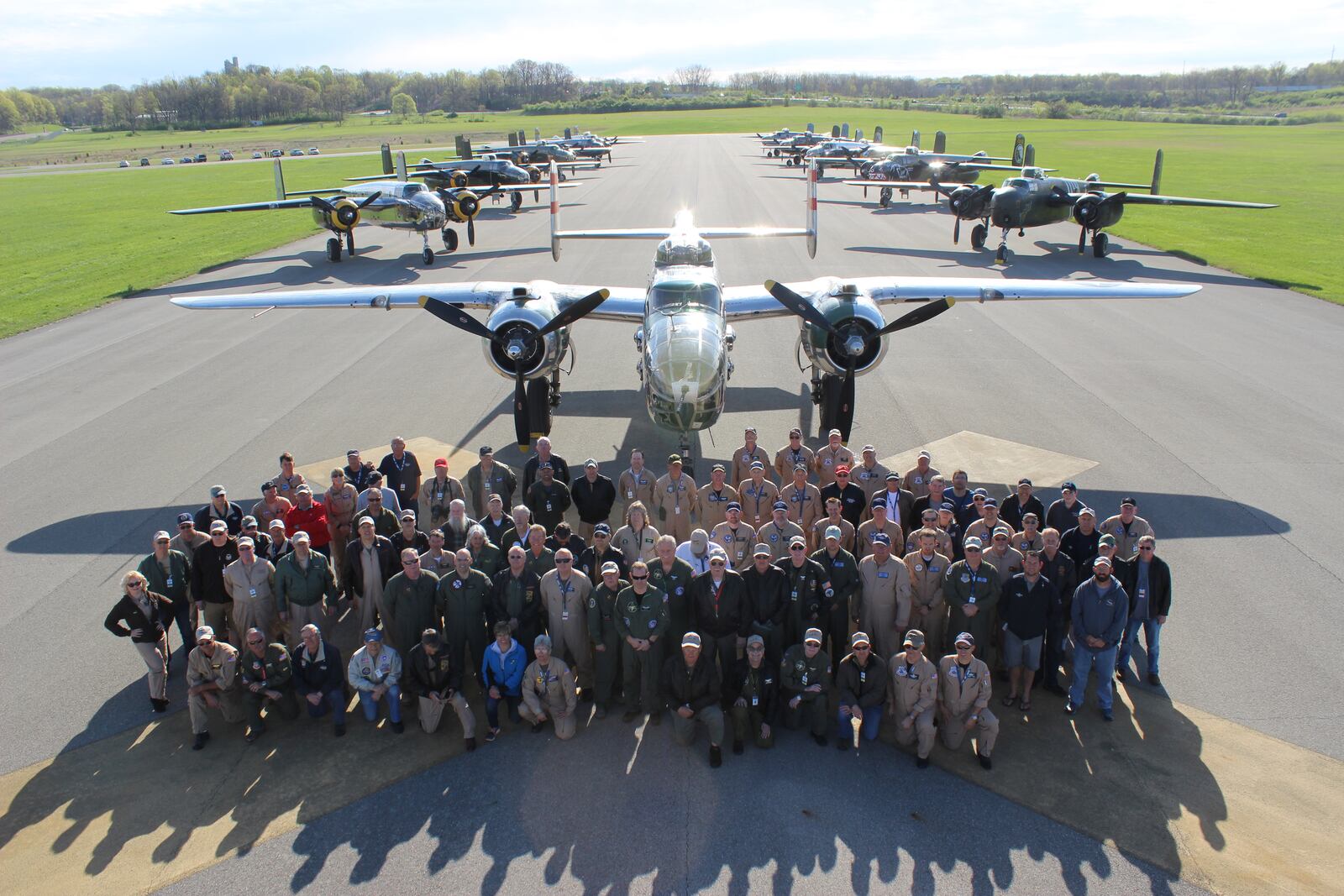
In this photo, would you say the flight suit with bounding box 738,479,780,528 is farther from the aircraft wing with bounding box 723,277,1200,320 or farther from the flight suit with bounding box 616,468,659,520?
the aircraft wing with bounding box 723,277,1200,320

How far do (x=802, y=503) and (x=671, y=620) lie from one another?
9.27ft

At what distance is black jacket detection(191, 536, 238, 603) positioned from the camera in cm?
912

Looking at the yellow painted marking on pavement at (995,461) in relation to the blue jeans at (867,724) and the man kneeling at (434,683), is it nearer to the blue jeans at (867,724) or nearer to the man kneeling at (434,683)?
the blue jeans at (867,724)

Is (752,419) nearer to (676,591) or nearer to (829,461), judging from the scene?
(829,461)

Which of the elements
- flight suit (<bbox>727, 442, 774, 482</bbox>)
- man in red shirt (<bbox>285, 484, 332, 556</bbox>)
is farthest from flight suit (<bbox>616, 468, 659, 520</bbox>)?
man in red shirt (<bbox>285, 484, 332, 556</bbox>)

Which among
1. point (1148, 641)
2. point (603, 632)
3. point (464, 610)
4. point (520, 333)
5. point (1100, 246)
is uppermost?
point (520, 333)

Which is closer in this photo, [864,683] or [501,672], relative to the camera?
[864,683]

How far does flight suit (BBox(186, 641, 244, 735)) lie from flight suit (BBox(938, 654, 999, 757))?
6.87m

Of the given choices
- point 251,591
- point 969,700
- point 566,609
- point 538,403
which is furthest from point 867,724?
point 538,403

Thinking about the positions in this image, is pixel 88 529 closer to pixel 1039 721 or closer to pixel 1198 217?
pixel 1039 721

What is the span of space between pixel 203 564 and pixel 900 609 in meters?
7.53

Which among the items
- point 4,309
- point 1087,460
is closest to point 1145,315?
point 1087,460

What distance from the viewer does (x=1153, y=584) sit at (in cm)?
862

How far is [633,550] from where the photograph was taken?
9.39 meters
